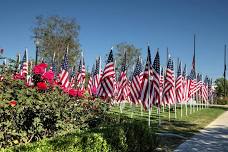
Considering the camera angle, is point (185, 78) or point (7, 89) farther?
point (185, 78)

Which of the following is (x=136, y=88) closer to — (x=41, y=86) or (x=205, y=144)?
(x=205, y=144)

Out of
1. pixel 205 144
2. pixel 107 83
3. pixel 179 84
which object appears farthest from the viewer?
pixel 179 84

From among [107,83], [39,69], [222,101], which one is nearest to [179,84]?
[107,83]

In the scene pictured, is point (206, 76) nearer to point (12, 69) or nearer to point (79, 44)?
point (79, 44)

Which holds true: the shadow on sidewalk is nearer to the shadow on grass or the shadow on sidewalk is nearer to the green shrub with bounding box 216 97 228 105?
the shadow on grass

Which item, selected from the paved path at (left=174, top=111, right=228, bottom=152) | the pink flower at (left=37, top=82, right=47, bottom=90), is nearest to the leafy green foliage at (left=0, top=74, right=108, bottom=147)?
the pink flower at (left=37, top=82, right=47, bottom=90)

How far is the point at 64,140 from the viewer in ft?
23.9

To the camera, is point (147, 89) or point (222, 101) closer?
point (147, 89)

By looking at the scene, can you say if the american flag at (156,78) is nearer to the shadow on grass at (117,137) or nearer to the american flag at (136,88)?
the american flag at (136,88)

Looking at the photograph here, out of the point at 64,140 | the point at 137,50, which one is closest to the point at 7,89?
the point at 64,140

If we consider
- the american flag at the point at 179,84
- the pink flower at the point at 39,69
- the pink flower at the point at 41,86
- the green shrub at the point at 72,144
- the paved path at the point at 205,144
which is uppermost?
the american flag at the point at 179,84

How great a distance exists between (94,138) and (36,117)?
5.40ft

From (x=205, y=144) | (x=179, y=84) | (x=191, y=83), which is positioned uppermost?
(x=191, y=83)

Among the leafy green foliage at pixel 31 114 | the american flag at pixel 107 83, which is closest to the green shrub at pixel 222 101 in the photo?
the american flag at pixel 107 83
